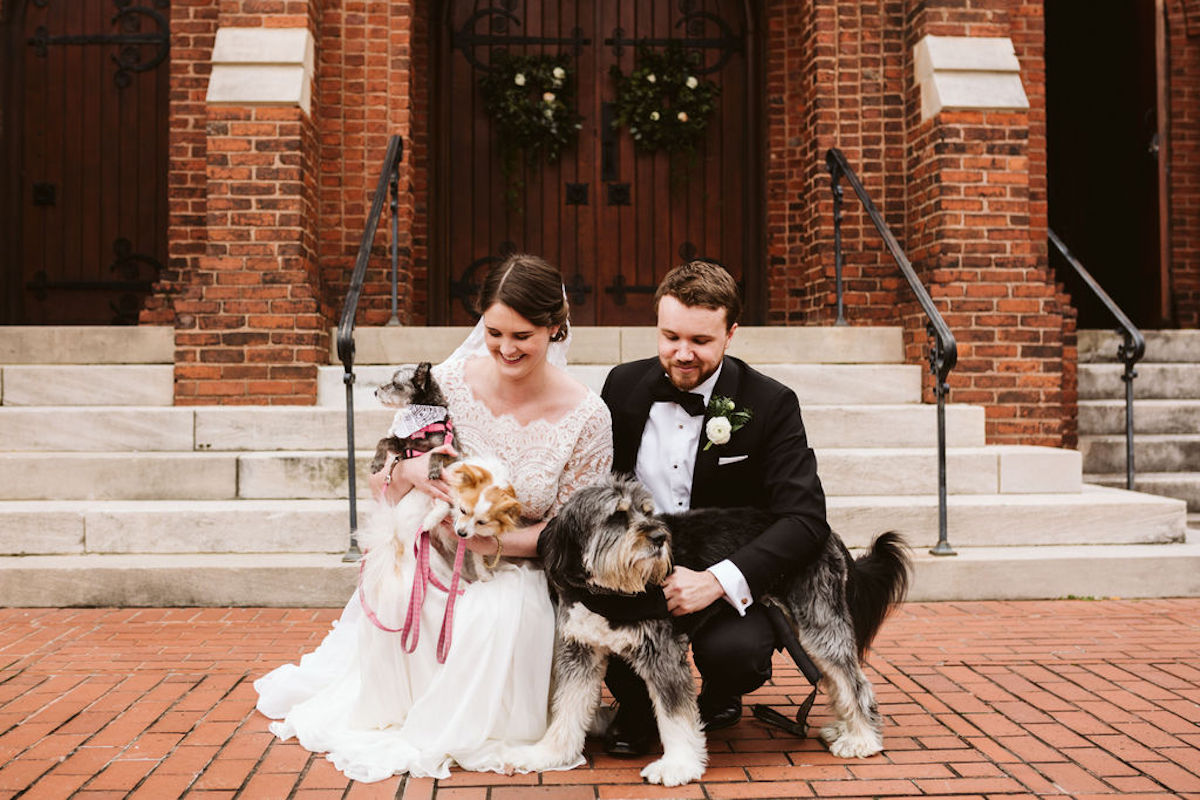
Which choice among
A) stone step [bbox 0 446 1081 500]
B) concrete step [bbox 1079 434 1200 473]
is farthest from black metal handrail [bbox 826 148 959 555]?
stone step [bbox 0 446 1081 500]

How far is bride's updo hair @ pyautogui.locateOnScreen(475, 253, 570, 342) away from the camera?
2959mm

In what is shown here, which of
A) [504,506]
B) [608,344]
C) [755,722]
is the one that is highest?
[608,344]

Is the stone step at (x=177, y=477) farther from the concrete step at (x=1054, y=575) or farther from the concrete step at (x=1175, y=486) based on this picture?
the concrete step at (x=1175, y=486)

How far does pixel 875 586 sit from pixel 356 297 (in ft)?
11.3

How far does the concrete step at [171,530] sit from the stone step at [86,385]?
4.04ft

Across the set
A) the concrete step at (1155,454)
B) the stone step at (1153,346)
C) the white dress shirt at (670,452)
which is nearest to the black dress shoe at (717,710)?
the white dress shirt at (670,452)

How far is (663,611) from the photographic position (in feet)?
9.41

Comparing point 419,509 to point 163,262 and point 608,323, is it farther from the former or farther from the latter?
point 163,262

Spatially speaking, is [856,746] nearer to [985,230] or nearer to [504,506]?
[504,506]

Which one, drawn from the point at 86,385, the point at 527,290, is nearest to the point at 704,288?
the point at 527,290

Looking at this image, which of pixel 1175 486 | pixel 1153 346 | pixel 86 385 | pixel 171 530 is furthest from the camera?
pixel 1153 346

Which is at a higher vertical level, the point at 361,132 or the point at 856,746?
the point at 361,132

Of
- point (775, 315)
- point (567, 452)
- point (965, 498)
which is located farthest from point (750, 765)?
point (775, 315)

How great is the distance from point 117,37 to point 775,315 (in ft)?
19.2
